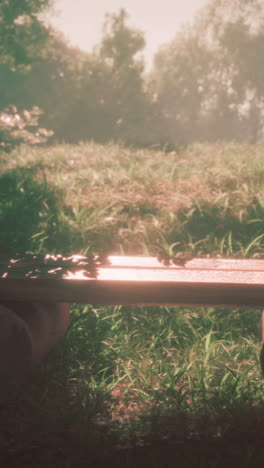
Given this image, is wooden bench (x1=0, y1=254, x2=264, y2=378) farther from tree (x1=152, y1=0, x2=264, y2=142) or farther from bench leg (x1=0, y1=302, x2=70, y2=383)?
tree (x1=152, y1=0, x2=264, y2=142)

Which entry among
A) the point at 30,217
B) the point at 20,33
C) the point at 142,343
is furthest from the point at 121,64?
the point at 142,343

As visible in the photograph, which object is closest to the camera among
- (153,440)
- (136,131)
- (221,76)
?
(153,440)

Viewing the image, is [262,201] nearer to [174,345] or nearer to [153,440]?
[174,345]

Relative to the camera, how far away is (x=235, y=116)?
27.0m

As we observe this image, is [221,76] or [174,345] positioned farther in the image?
[221,76]

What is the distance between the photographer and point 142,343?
9.37 ft

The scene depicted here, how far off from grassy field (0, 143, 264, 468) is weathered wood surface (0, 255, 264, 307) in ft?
1.89

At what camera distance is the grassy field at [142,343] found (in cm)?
192

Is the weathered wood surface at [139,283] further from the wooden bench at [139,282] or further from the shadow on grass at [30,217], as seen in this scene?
the shadow on grass at [30,217]

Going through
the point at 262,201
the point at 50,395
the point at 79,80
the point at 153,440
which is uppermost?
the point at 79,80

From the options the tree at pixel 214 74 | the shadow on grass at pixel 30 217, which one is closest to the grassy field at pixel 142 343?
the shadow on grass at pixel 30 217

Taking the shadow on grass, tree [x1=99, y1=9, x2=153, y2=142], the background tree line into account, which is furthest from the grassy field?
tree [x1=99, y1=9, x2=153, y2=142]

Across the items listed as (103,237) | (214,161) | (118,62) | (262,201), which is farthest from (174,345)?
(118,62)

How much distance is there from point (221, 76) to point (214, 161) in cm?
2256
